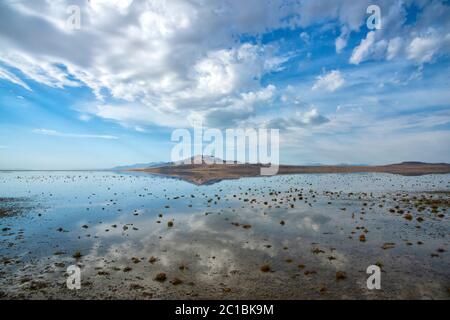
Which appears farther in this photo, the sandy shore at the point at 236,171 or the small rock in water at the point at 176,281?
the sandy shore at the point at 236,171

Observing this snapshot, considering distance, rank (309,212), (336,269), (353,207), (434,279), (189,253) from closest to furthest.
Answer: (434,279) < (336,269) < (189,253) < (309,212) < (353,207)

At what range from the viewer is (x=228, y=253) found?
59.7 ft

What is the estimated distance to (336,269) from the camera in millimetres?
15242

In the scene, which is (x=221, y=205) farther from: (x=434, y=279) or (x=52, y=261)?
(x=434, y=279)

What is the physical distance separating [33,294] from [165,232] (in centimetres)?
1165

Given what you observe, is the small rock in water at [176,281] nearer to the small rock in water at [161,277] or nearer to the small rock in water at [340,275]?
the small rock in water at [161,277]

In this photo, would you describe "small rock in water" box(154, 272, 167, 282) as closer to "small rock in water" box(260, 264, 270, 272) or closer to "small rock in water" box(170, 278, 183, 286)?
"small rock in water" box(170, 278, 183, 286)

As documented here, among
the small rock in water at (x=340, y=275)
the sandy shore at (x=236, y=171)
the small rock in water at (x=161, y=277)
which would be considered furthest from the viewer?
the sandy shore at (x=236, y=171)

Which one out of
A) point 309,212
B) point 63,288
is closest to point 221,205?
point 309,212

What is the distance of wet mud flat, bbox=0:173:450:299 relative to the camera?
514 inches

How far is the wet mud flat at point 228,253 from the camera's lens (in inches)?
514

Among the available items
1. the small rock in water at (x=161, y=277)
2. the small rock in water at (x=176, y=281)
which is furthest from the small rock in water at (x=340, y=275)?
the small rock in water at (x=161, y=277)

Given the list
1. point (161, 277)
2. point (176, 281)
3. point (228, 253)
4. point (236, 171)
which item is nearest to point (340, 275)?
point (228, 253)

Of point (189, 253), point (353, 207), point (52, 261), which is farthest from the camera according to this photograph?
point (353, 207)
